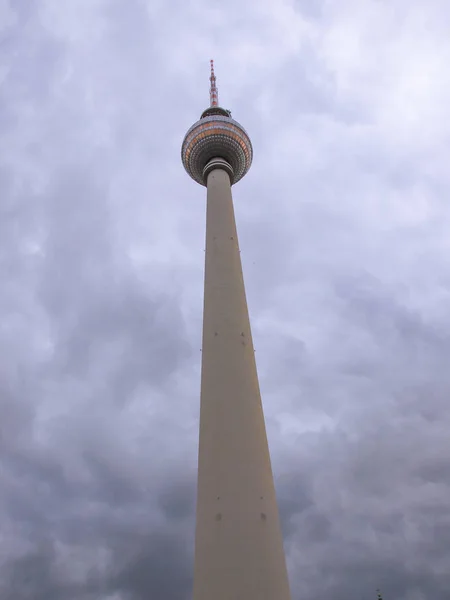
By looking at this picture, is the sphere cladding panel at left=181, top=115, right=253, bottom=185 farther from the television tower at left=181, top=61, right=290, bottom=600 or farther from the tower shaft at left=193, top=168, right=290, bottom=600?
the tower shaft at left=193, top=168, right=290, bottom=600

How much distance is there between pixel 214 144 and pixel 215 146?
0.70 ft

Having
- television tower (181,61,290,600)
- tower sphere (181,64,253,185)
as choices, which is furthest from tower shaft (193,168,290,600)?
tower sphere (181,64,253,185)

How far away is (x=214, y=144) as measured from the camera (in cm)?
4756

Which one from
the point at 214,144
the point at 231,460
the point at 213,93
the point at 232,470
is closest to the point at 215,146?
the point at 214,144

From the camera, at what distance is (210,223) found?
38.2 m

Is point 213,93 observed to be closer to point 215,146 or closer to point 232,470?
point 215,146

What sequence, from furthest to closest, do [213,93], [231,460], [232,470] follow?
[213,93] < [231,460] < [232,470]

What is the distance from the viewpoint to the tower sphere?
4762 centimetres

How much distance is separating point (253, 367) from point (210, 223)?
42.8 ft

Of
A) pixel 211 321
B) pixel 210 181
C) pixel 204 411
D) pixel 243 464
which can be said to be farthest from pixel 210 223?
pixel 243 464

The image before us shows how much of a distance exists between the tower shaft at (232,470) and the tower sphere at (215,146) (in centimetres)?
1710

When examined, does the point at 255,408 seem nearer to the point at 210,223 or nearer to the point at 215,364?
the point at 215,364

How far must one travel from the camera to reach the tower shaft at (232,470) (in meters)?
21.4

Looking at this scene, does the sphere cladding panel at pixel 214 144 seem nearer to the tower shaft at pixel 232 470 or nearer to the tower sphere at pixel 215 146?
the tower sphere at pixel 215 146
